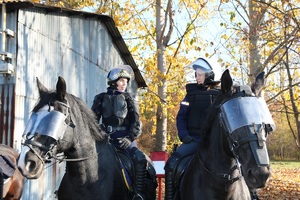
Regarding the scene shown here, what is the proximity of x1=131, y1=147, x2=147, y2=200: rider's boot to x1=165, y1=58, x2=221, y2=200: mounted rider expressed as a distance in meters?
0.39

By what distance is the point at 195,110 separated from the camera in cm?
576

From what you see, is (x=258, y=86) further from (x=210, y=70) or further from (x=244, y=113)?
(x=210, y=70)

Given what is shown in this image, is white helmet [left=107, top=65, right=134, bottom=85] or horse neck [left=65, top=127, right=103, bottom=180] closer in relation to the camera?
horse neck [left=65, top=127, right=103, bottom=180]

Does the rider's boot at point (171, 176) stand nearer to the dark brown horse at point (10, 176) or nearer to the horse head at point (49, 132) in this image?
the horse head at point (49, 132)

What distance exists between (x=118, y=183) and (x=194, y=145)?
1.07m

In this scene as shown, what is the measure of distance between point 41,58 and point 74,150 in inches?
241

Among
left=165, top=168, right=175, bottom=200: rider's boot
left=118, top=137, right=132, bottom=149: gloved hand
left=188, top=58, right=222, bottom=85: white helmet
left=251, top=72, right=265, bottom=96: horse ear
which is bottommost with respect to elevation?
left=165, top=168, right=175, bottom=200: rider's boot

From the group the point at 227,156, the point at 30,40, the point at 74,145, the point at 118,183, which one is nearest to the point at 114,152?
the point at 118,183

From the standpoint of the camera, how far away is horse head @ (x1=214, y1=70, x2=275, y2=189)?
12.7ft

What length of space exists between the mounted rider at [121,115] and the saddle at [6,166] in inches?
71.0

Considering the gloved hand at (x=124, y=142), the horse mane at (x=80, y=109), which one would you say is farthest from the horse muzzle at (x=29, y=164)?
the gloved hand at (x=124, y=142)

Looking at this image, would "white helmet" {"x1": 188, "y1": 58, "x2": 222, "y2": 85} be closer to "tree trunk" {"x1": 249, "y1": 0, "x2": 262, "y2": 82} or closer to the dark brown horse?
the dark brown horse

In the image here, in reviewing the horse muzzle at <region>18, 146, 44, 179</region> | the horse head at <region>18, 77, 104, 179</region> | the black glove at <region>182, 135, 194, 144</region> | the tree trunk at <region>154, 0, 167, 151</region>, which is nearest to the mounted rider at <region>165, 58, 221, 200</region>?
the black glove at <region>182, 135, 194, 144</region>

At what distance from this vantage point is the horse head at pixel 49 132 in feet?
15.0
